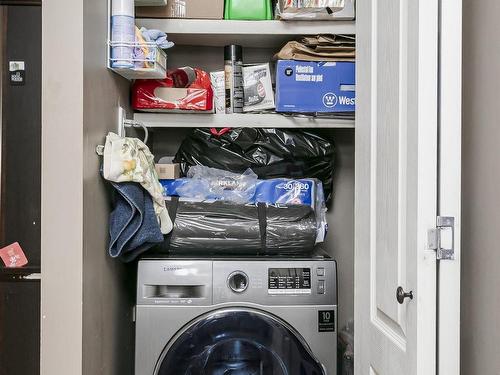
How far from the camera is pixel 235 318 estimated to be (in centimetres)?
193

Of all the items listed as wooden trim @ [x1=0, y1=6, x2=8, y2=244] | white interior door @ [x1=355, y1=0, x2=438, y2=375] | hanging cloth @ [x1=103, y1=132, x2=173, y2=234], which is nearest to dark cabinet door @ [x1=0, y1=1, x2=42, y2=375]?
wooden trim @ [x1=0, y1=6, x2=8, y2=244]

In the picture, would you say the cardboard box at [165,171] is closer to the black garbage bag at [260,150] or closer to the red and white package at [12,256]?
the black garbage bag at [260,150]

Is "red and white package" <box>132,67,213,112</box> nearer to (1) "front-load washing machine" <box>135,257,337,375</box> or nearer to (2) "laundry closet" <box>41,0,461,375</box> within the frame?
(2) "laundry closet" <box>41,0,461,375</box>

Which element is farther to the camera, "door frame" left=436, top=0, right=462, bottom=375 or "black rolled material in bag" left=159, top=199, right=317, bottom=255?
"black rolled material in bag" left=159, top=199, right=317, bottom=255

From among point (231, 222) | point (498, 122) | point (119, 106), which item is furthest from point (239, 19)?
point (498, 122)

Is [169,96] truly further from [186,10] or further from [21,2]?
[21,2]

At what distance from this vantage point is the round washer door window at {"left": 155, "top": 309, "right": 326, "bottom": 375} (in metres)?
1.92

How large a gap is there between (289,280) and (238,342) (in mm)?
286

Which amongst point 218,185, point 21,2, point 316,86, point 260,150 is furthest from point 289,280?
point 21,2

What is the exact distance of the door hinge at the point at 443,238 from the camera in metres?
1.09

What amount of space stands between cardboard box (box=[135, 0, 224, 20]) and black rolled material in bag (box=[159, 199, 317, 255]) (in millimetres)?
742

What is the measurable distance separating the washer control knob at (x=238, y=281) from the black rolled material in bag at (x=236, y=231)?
116 mm

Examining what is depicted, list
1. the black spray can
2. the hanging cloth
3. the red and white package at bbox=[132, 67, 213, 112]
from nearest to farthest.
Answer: the hanging cloth < the red and white package at bbox=[132, 67, 213, 112] < the black spray can

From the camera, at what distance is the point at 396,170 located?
4.21ft
